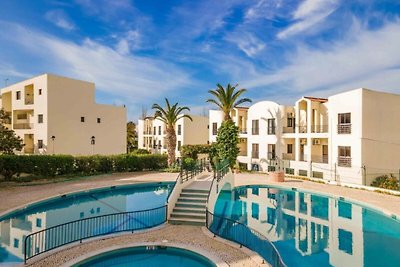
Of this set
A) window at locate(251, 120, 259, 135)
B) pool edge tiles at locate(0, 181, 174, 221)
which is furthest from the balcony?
window at locate(251, 120, 259, 135)

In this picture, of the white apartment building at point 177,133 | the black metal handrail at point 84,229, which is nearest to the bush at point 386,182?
the black metal handrail at point 84,229

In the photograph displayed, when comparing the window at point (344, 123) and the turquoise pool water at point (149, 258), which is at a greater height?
the window at point (344, 123)

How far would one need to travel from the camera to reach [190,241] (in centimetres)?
1207

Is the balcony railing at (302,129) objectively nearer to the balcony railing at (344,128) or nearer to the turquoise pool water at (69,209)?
the balcony railing at (344,128)

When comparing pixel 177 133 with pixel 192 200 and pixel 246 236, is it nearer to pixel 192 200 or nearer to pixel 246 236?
pixel 192 200

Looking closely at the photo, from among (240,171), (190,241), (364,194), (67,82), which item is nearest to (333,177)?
(364,194)

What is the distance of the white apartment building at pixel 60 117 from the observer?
119ft

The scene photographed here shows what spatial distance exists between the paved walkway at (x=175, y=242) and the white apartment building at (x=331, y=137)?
64.6 feet

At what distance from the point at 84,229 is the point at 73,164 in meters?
18.7

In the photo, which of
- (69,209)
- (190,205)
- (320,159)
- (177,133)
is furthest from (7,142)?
(320,159)

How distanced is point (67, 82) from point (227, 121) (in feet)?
76.3

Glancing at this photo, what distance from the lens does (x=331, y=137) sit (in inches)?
1136

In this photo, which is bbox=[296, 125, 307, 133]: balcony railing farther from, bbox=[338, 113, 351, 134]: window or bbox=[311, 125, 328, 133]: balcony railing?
bbox=[338, 113, 351, 134]: window

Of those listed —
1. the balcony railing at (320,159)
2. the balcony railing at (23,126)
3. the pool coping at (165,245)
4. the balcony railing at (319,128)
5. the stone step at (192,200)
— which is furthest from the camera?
the balcony railing at (23,126)
